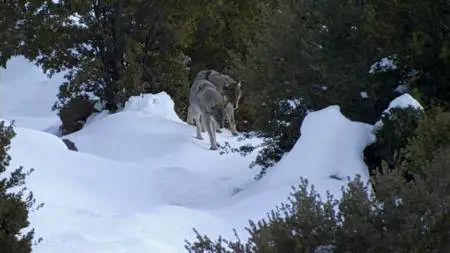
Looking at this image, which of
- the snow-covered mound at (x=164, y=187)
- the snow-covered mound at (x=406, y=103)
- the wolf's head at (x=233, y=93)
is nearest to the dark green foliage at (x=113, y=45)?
the wolf's head at (x=233, y=93)

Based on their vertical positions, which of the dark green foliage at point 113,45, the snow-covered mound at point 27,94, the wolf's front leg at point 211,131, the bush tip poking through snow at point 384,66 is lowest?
the bush tip poking through snow at point 384,66

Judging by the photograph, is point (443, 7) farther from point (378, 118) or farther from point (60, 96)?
point (60, 96)

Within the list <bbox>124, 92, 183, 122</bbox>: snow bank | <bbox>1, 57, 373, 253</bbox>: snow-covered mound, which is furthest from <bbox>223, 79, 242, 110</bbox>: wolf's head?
<bbox>1, 57, 373, 253</bbox>: snow-covered mound

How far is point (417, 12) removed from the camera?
10.0 meters

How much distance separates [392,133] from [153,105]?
1191 centimetres

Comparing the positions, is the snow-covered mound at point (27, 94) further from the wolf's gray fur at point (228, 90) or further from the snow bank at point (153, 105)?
the wolf's gray fur at point (228, 90)

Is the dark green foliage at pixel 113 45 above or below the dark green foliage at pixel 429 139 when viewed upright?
above

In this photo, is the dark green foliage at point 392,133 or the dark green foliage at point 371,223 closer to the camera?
the dark green foliage at point 371,223

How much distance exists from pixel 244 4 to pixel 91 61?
6.35 meters

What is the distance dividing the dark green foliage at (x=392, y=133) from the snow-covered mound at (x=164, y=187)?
206 millimetres

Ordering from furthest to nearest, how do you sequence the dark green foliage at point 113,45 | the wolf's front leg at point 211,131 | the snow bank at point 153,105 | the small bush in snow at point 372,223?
1. the dark green foliage at point 113,45
2. the snow bank at point 153,105
3. the wolf's front leg at point 211,131
4. the small bush in snow at point 372,223

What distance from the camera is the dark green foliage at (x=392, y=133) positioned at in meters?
9.31

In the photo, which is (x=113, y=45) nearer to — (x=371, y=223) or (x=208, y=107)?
(x=208, y=107)

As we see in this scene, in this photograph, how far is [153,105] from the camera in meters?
20.8
